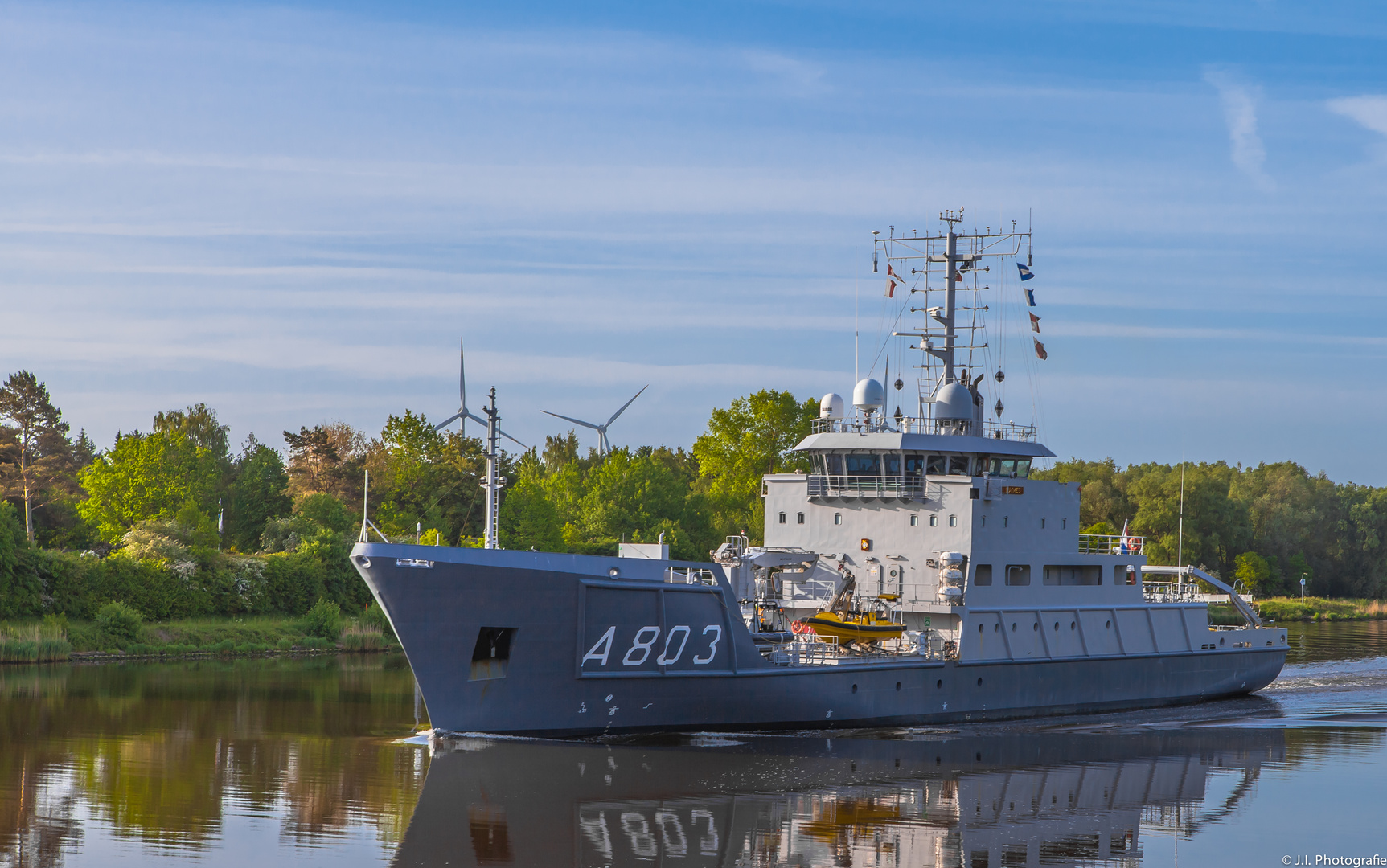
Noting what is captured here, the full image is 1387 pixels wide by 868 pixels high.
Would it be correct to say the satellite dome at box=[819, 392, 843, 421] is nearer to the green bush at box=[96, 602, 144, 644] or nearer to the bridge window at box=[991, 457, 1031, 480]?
the bridge window at box=[991, 457, 1031, 480]

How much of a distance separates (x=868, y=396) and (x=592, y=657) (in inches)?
386

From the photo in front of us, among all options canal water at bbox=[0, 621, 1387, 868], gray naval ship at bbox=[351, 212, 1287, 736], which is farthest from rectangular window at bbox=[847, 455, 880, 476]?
canal water at bbox=[0, 621, 1387, 868]

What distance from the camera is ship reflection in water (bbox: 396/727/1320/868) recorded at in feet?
59.4

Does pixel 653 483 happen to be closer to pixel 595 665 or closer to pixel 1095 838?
pixel 595 665

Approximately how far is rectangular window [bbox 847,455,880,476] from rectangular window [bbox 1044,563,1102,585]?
511cm

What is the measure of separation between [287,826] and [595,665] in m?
6.56

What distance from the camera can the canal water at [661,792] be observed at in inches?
709

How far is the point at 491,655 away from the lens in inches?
928

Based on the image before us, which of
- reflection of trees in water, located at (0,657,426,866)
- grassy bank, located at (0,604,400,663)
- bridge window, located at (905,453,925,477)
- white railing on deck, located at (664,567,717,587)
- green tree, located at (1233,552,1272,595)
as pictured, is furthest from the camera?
green tree, located at (1233,552,1272,595)

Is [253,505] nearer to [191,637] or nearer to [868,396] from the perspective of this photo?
[191,637]

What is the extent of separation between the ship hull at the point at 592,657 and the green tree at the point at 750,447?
121ft

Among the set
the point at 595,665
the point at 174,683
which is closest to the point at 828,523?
the point at 595,665

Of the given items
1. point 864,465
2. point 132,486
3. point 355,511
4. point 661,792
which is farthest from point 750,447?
point 661,792

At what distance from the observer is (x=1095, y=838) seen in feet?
64.3
